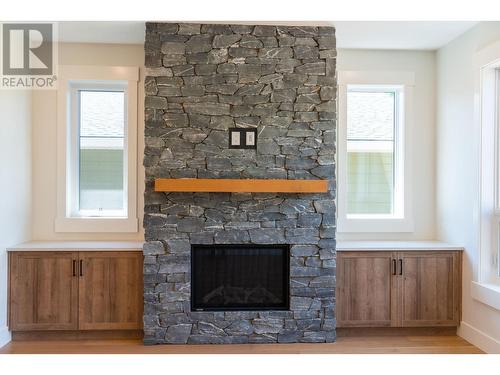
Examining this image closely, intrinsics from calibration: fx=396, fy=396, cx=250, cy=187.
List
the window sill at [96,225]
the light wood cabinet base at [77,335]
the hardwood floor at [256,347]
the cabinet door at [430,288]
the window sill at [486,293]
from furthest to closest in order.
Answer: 1. the window sill at [96,225]
2. the cabinet door at [430,288]
3. the light wood cabinet base at [77,335]
4. the hardwood floor at [256,347]
5. the window sill at [486,293]

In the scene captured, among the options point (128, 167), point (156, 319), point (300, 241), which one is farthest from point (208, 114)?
point (156, 319)

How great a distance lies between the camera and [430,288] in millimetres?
3441

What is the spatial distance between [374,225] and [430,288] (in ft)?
2.43

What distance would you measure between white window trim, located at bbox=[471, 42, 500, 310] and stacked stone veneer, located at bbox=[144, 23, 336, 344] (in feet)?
3.85

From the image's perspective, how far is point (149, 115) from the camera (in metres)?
3.20

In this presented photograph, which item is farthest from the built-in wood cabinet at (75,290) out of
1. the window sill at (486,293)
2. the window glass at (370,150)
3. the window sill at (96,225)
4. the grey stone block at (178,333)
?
the window sill at (486,293)

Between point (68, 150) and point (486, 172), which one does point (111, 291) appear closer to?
point (68, 150)

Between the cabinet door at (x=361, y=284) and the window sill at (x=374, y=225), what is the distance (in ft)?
1.45

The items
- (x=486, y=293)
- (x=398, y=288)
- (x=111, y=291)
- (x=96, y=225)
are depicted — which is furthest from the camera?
(x=96, y=225)

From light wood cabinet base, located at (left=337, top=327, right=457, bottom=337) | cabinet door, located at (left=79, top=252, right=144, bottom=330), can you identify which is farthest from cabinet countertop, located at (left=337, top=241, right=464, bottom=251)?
cabinet door, located at (left=79, top=252, right=144, bottom=330)

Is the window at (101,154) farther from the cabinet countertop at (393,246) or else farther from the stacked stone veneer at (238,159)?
the cabinet countertop at (393,246)

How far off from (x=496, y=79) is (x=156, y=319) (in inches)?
131

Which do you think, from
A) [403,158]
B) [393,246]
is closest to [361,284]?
[393,246]

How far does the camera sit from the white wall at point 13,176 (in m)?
3.20
